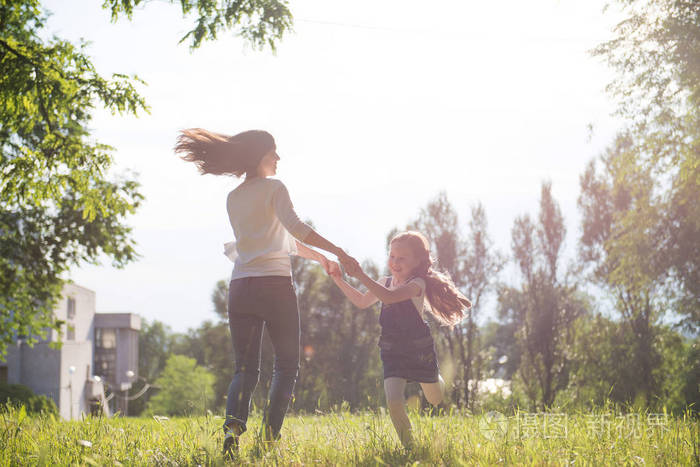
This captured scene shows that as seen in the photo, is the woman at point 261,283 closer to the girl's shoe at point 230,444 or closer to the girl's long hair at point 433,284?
the girl's shoe at point 230,444

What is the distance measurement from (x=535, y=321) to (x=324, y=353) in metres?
13.0

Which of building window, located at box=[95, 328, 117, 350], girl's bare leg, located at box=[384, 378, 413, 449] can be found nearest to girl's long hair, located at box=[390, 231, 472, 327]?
girl's bare leg, located at box=[384, 378, 413, 449]

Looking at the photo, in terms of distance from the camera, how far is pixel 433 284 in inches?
193

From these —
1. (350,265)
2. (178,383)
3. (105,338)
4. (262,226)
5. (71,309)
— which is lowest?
(178,383)

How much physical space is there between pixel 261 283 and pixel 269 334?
35 cm

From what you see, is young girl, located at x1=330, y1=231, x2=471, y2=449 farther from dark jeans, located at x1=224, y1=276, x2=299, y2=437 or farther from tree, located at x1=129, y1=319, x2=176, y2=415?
tree, located at x1=129, y1=319, x2=176, y2=415

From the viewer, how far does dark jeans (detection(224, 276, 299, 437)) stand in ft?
14.3

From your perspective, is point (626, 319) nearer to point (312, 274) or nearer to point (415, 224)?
point (415, 224)

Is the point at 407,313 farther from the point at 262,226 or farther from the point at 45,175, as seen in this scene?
the point at 45,175

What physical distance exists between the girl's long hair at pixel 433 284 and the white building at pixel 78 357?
21.7 m

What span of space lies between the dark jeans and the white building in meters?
21.6

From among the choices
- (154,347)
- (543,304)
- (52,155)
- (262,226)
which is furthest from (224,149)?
(154,347)

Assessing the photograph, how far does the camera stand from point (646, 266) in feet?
54.5

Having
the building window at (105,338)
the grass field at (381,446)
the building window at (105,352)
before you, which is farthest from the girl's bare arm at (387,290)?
the building window at (105,338)
